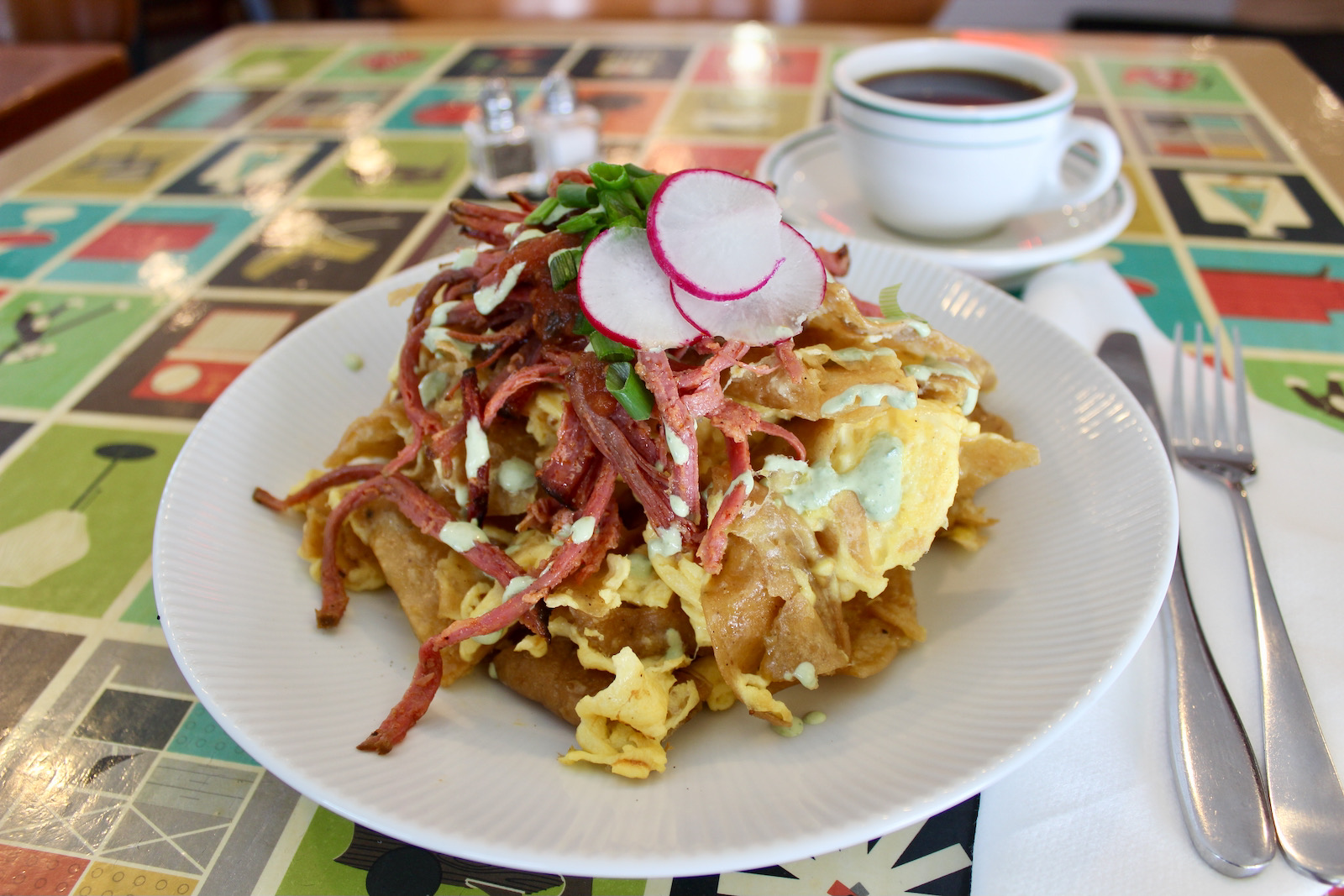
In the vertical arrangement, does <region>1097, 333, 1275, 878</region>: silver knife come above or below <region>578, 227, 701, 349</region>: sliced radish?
below

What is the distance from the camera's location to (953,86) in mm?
2611

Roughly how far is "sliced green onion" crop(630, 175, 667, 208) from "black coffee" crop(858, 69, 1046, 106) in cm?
145

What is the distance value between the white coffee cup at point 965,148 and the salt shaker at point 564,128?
1.07m

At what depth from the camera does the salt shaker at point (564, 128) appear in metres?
3.22

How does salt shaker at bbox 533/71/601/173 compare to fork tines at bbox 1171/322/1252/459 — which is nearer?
fork tines at bbox 1171/322/1252/459

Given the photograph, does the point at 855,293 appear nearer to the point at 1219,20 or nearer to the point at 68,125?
the point at 68,125

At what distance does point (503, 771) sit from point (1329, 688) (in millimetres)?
1300

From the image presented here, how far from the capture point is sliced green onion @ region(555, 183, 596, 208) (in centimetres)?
152

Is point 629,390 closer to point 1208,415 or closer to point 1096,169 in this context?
point 1208,415

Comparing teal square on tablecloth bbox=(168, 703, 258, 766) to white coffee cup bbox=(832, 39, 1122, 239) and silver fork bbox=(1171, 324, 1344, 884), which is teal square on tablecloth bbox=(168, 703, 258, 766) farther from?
white coffee cup bbox=(832, 39, 1122, 239)

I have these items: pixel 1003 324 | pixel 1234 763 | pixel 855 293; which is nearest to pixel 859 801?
pixel 1234 763

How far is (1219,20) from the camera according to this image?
7.13 metres

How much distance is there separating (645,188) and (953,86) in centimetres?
163

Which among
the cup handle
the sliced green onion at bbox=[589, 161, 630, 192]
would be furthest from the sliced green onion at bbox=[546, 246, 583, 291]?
the cup handle
